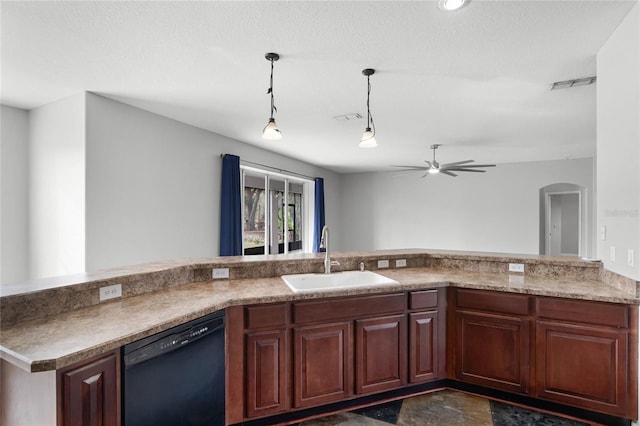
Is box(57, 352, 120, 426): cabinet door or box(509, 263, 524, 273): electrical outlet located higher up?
box(509, 263, 524, 273): electrical outlet

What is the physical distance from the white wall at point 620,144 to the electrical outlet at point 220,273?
2.69 meters

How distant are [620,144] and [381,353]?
2079 millimetres

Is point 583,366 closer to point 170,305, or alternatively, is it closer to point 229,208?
point 170,305

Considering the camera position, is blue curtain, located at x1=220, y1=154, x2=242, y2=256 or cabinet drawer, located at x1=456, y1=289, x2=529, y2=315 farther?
blue curtain, located at x1=220, y1=154, x2=242, y2=256

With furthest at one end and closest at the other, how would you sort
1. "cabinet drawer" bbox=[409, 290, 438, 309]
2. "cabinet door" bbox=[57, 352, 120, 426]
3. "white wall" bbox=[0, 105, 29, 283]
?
"white wall" bbox=[0, 105, 29, 283] < "cabinet drawer" bbox=[409, 290, 438, 309] < "cabinet door" bbox=[57, 352, 120, 426]

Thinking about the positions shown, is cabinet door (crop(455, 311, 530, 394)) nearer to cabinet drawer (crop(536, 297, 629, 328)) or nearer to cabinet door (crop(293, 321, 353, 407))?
cabinet drawer (crop(536, 297, 629, 328))

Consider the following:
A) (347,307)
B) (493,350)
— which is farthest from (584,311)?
(347,307)

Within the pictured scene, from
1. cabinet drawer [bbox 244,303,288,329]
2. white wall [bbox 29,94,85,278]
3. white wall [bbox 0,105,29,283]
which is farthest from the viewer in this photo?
white wall [bbox 0,105,29,283]

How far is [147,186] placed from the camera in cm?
389

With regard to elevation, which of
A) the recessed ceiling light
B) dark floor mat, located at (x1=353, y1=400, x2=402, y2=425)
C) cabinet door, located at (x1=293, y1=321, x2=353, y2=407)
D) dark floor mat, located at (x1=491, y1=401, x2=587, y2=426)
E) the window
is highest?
the recessed ceiling light

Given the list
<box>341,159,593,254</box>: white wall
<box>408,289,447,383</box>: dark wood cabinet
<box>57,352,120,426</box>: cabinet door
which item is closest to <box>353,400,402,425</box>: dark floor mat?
<box>408,289,447,383</box>: dark wood cabinet

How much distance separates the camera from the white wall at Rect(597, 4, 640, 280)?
1.98m

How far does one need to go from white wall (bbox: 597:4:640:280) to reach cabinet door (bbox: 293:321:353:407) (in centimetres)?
182

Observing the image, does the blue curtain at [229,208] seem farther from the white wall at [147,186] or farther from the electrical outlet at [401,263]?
the electrical outlet at [401,263]
